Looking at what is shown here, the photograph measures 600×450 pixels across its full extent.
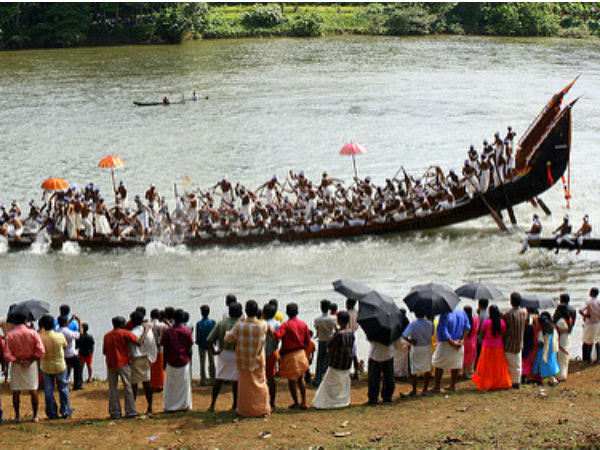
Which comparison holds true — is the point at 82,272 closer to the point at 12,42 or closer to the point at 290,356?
the point at 290,356

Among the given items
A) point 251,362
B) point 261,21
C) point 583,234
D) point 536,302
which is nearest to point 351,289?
point 251,362

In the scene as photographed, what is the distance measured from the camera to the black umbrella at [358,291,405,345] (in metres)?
8.33

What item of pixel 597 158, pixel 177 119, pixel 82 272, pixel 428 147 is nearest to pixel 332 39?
pixel 177 119

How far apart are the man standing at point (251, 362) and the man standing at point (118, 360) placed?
1.23m

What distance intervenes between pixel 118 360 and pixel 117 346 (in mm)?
162

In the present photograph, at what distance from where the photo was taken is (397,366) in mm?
10031

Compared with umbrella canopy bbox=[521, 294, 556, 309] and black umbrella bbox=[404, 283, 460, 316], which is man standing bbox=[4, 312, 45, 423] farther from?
umbrella canopy bbox=[521, 294, 556, 309]

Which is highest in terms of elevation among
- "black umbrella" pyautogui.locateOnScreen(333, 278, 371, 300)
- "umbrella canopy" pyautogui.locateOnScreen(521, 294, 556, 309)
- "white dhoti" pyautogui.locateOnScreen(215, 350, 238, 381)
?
"black umbrella" pyautogui.locateOnScreen(333, 278, 371, 300)

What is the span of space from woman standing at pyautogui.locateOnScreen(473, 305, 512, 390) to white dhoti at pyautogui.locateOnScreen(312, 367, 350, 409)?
5.59 ft

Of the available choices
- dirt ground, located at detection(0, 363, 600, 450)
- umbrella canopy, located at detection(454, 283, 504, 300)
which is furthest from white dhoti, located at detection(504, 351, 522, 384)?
umbrella canopy, located at detection(454, 283, 504, 300)

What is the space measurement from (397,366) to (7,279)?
10.7 meters

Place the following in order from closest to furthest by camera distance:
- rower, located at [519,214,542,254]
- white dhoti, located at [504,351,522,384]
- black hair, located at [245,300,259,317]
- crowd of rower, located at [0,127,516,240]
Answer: black hair, located at [245,300,259,317], white dhoti, located at [504,351,522,384], rower, located at [519,214,542,254], crowd of rower, located at [0,127,516,240]

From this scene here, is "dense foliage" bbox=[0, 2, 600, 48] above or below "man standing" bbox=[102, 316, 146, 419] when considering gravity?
above

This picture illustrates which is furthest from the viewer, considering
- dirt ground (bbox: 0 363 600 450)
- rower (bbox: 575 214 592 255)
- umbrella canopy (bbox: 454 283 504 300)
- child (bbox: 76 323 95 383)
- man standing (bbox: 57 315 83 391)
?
rower (bbox: 575 214 592 255)
